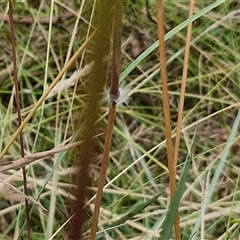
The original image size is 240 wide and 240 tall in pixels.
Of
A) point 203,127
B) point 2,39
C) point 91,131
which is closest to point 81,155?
point 91,131

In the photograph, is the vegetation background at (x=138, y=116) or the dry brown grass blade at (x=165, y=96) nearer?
the dry brown grass blade at (x=165, y=96)

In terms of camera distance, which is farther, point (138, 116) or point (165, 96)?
point (138, 116)

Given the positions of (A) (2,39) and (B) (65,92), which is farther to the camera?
(A) (2,39)

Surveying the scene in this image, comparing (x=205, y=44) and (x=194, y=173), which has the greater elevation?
(x=205, y=44)

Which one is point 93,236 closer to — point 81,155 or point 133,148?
point 81,155

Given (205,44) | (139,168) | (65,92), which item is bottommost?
(139,168)

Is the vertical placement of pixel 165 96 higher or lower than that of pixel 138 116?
higher

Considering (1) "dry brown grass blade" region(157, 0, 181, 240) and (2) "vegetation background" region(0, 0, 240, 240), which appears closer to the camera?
(1) "dry brown grass blade" region(157, 0, 181, 240)

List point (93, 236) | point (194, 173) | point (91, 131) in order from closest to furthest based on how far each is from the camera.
A: point (91, 131) → point (93, 236) → point (194, 173)
